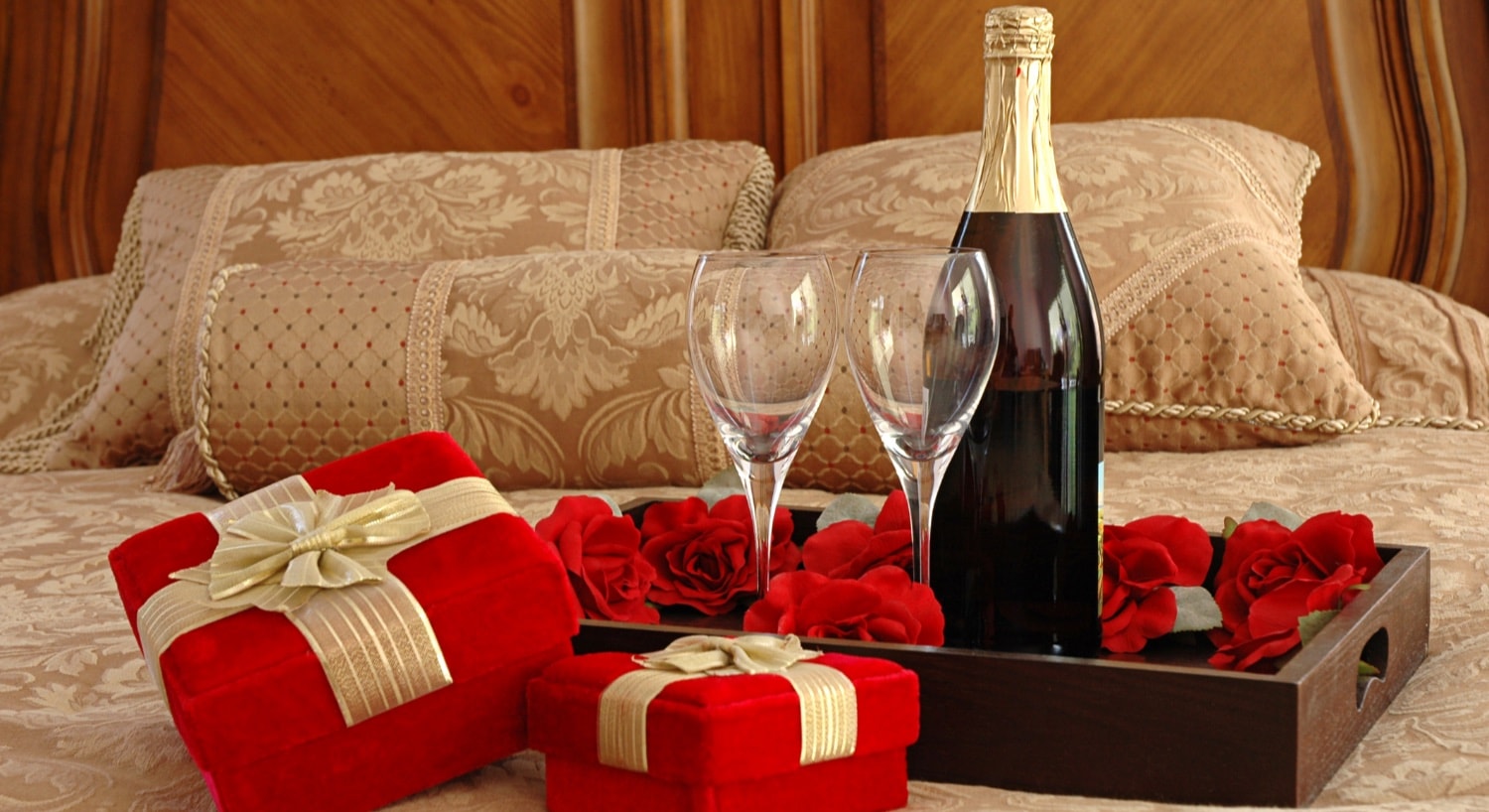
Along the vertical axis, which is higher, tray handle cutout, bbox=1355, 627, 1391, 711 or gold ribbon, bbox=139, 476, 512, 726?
gold ribbon, bbox=139, 476, 512, 726

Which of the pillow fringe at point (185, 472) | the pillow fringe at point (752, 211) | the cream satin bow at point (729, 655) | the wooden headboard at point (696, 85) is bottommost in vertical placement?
the pillow fringe at point (185, 472)

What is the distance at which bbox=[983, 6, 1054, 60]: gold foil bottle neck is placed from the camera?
74 cm

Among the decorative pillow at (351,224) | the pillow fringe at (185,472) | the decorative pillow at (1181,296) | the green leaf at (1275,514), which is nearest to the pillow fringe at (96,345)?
the decorative pillow at (351,224)

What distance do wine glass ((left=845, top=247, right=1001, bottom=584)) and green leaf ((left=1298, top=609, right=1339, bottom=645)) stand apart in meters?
0.20

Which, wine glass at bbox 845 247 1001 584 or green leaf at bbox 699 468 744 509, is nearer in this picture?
wine glass at bbox 845 247 1001 584

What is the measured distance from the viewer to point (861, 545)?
854 mm

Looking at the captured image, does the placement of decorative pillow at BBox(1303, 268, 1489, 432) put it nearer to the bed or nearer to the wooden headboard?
the bed

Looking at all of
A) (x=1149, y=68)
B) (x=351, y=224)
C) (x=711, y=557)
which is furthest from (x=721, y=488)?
(x=1149, y=68)

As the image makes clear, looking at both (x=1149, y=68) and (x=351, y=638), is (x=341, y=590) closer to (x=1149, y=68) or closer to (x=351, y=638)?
(x=351, y=638)

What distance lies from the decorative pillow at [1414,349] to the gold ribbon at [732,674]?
1.35 meters

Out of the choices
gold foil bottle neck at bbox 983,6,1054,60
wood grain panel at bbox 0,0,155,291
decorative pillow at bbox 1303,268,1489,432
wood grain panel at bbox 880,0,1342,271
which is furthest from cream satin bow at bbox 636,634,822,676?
wood grain panel at bbox 0,0,155,291

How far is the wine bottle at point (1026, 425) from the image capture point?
75cm

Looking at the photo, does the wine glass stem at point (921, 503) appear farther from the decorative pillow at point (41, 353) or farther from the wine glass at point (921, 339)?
the decorative pillow at point (41, 353)

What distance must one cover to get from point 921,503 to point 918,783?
14cm
